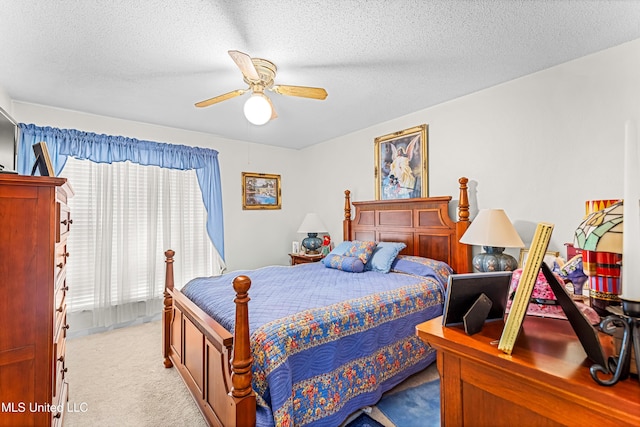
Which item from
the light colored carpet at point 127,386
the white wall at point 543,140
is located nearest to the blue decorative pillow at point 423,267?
the white wall at point 543,140

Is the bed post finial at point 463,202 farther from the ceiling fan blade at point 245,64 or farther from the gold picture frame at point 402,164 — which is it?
the ceiling fan blade at point 245,64

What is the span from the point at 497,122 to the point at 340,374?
256cm

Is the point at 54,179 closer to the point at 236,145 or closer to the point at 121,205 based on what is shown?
the point at 121,205

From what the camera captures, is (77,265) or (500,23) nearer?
(500,23)

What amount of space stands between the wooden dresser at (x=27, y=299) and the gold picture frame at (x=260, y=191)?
320 cm

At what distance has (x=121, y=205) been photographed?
11.6 ft

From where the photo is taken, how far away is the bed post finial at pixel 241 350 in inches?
55.4

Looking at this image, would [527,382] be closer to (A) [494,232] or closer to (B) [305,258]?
(A) [494,232]

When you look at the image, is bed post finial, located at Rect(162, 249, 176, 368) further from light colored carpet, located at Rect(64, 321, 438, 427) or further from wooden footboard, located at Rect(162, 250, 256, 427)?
light colored carpet, located at Rect(64, 321, 438, 427)

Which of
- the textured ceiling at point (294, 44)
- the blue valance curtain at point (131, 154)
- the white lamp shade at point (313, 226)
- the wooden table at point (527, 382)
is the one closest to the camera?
the wooden table at point (527, 382)

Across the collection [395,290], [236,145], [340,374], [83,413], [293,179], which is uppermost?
[236,145]

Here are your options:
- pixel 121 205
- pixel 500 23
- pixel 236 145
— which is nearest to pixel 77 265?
pixel 121 205

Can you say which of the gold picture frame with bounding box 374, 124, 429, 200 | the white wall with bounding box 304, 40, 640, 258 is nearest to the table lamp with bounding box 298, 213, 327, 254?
the gold picture frame with bounding box 374, 124, 429, 200

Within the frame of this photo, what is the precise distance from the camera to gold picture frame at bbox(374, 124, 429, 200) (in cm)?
335
